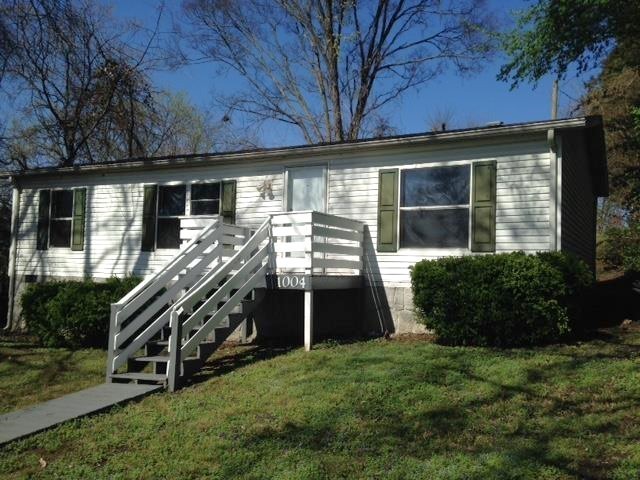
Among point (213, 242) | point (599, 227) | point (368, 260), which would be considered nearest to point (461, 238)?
point (368, 260)

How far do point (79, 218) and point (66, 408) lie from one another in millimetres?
7895

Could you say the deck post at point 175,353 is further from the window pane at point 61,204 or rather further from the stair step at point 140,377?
the window pane at point 61,204

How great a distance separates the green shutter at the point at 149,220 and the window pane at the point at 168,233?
128 millimetres

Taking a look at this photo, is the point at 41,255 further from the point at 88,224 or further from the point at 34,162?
the point at 34,162

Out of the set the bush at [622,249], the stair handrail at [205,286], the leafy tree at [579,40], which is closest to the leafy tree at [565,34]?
the leafy tree at [579,40]

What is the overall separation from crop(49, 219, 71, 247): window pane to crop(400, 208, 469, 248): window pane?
25.7 ft

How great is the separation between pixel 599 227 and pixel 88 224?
799 inches

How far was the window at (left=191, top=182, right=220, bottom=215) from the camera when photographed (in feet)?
40.8

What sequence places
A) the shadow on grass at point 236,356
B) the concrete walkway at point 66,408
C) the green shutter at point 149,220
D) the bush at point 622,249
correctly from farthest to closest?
the bush at point 622,249, the green shutter at point 149,220, the shadow on grass at point 236,356, the concrete walkway at point 66,408

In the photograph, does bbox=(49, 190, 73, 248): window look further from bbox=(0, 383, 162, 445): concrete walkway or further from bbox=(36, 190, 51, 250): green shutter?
bbox=(0, 383, 162, 445): concrete walkway

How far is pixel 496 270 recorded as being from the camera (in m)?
8.25

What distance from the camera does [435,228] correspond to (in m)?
10.3

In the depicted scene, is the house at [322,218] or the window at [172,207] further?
the window at [172,207]

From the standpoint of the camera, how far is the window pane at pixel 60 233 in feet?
46.3
